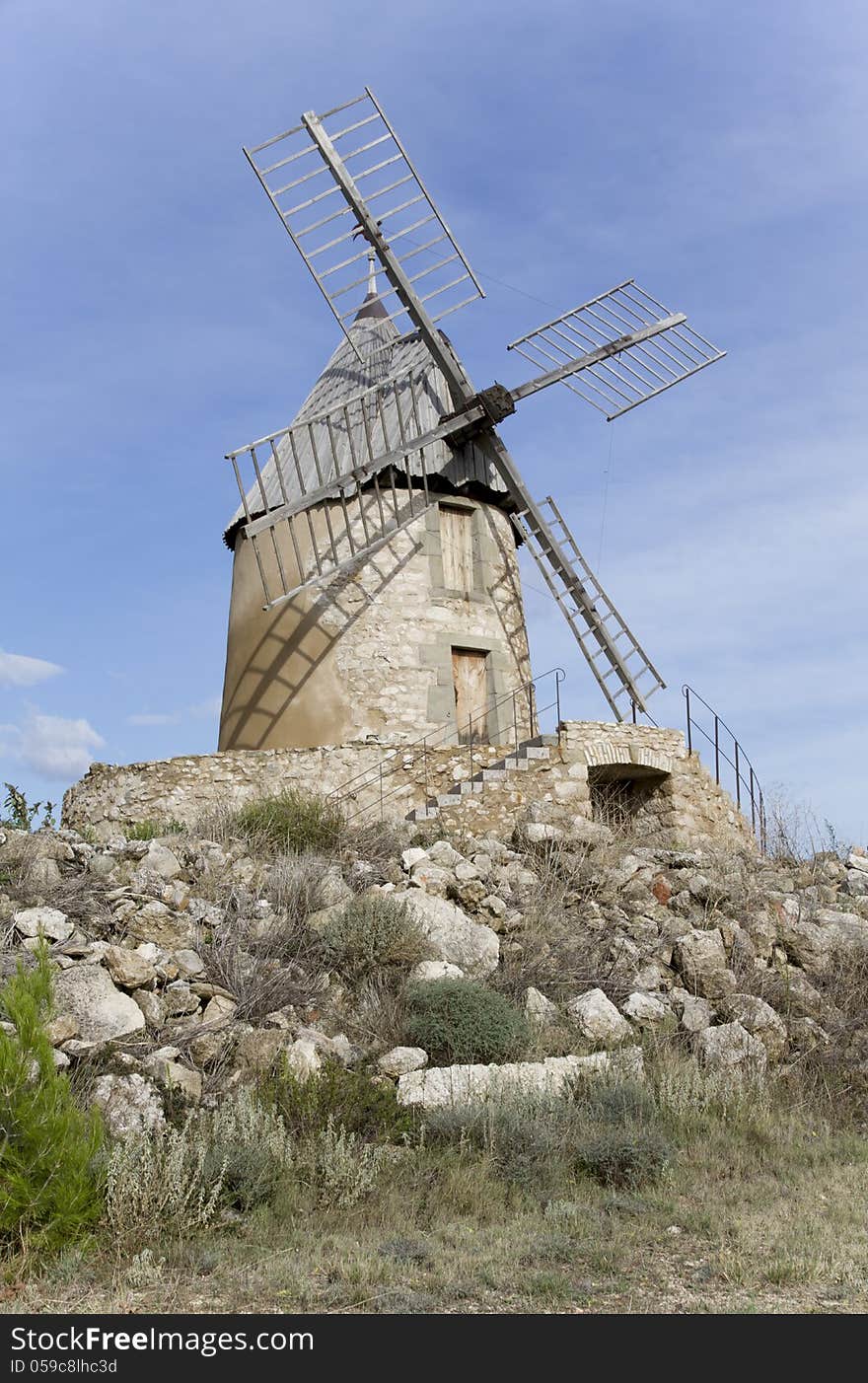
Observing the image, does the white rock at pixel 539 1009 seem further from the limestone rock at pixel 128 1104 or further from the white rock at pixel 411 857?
the limestone rock at pixel 128 1104

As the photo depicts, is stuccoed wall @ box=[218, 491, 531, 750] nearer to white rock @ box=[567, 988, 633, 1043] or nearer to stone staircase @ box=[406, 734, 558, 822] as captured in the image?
stone staircase @ box=[406, 734, 558, 822]

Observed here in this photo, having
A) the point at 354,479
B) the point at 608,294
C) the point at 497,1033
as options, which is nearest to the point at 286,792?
the point at 354,479

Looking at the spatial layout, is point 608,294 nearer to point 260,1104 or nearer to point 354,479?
point 354,479

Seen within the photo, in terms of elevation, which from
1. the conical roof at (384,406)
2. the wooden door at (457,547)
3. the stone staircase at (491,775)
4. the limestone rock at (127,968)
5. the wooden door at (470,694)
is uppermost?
the conical roof at (384,406)

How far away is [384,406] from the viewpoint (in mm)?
15727

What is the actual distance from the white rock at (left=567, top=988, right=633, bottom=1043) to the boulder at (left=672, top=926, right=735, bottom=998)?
3.43 ft

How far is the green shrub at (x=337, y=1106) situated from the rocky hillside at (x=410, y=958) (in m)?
0.24

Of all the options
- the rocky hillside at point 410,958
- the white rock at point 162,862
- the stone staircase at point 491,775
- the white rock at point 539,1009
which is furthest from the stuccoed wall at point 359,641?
the white rock at point 539,1009

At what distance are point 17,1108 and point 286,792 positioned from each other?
24.1 ft

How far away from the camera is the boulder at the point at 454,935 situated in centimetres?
933

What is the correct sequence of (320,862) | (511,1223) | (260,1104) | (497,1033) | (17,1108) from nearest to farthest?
(17,1108), (511,1223), (260,1104), (497,1033), (320,862)

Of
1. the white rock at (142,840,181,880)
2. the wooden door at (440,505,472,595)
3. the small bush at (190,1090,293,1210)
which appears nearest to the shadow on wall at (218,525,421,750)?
the wooden door at (440,505,472,595)

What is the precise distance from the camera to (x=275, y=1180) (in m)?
6.43

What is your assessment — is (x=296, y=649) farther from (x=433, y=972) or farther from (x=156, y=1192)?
(x=156, y=1192)
